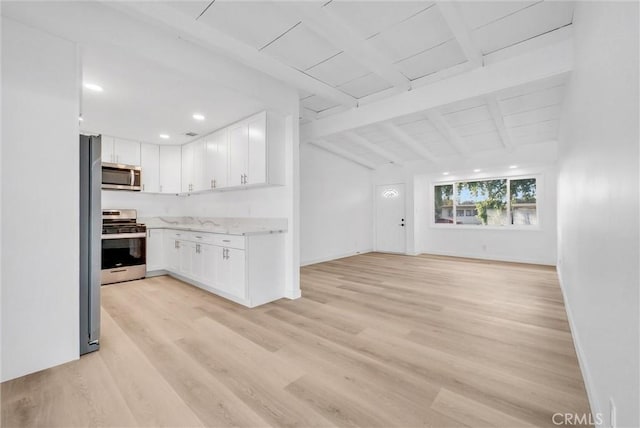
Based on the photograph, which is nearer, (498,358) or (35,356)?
(35,356)

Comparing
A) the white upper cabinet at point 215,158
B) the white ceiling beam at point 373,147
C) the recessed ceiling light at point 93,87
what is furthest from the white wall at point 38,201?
the white ceiling beam at point 373,147

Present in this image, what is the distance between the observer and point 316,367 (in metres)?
1.99

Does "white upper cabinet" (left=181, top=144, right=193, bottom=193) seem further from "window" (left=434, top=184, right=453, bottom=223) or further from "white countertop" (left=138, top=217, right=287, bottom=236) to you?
"window" (left=434, top=184, right=453, bottom=223)

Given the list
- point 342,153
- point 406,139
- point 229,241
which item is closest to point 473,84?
point 406,139

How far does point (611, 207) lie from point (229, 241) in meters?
3.33

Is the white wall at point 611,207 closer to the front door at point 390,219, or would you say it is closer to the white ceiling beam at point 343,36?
the white ceiling beam at point 343,36

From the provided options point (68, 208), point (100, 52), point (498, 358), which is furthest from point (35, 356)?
point (498, 358)

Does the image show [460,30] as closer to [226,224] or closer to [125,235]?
[226,224]

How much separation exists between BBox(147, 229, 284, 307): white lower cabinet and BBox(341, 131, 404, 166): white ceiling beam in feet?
9.05

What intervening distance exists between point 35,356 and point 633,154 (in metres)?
3.44

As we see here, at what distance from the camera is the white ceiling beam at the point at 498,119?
145 inches

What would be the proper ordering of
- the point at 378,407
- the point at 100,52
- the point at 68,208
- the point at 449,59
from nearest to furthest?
the point at 378,407, the point at 68,208, the point at 100,52, the point at 449,59

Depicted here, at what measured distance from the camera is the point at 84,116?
11.5ft

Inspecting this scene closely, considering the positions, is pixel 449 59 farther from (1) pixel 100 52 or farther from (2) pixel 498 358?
(1) pixel 100 52
